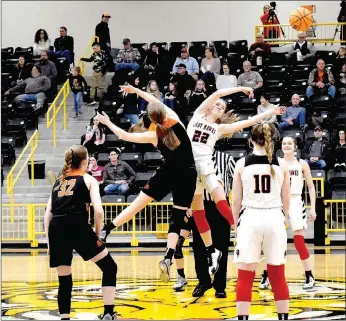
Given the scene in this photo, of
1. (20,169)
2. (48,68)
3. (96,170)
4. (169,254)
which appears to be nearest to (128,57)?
(48,68)

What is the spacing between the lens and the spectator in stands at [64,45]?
25734mm

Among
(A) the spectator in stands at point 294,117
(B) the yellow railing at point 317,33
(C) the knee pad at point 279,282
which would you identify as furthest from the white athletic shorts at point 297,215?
(B) the yellow railing at point 317,33

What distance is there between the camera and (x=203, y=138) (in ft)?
35.2

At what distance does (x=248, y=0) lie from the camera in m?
27.1

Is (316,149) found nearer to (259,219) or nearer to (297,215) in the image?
(297,215)

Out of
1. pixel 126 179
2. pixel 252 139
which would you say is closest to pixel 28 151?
pixel 126 179

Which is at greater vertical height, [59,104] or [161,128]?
[59,104]

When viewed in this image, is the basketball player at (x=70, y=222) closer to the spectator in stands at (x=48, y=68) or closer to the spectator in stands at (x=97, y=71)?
the spectator in stands at (x=97, y=71)

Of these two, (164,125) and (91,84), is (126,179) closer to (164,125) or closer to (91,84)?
(91,84)

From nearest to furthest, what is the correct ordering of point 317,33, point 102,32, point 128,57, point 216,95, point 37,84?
1. point 216,95
2. point 37,84
3. point 128,57
4. point 102,32
5. point 317,33

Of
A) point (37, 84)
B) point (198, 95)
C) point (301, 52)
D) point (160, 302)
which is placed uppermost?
point (301, 52)

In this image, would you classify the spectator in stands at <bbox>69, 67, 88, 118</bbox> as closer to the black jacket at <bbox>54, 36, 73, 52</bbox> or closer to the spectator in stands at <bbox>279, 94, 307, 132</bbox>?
the black jacket at <bbox>54, 36, 73, 52</bbox>

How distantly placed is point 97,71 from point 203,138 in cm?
1365

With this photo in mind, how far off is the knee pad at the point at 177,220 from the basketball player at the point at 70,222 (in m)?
1.42
